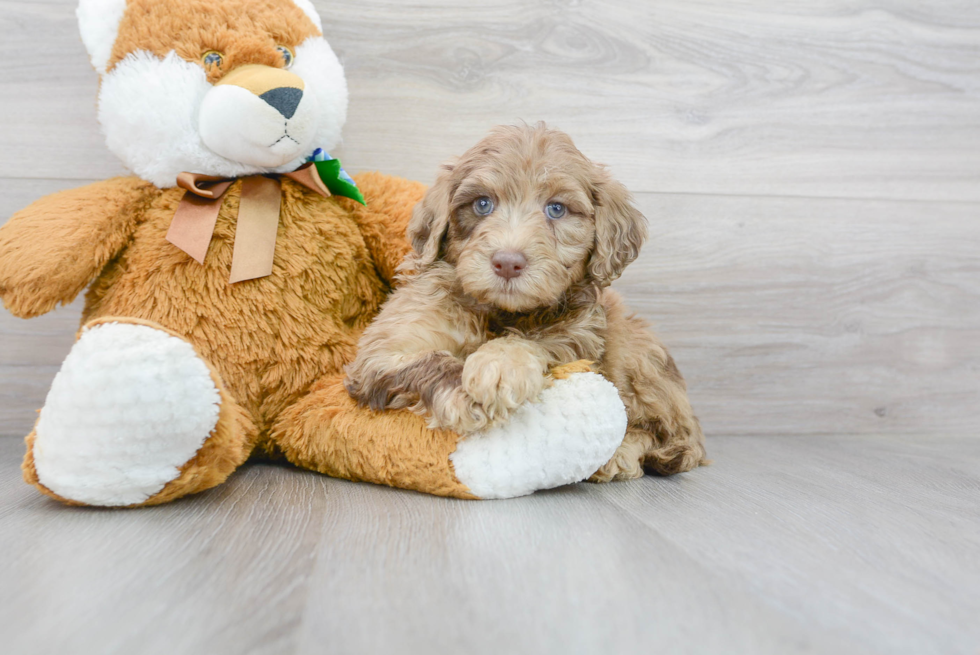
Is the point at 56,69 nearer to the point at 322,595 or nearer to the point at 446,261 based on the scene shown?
the point at 446,261

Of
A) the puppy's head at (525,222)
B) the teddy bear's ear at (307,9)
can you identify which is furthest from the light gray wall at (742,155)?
the puppy's head at (525,222)

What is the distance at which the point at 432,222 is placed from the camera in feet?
5.20

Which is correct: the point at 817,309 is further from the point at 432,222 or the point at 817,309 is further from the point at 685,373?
the point at 432,222

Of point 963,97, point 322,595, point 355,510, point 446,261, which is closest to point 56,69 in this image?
point 446,261

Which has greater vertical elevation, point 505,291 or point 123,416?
point 505,291

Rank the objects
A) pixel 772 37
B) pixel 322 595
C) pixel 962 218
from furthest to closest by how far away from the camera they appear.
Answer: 1. pixel 962 218
2. pixel 772 37
3. pixel 322 595

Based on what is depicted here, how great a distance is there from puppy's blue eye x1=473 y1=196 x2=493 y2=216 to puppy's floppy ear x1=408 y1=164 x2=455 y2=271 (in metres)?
0.06

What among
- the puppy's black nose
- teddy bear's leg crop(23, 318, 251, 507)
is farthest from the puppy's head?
teddy bear's leg crop(23, 318, 251, 507)

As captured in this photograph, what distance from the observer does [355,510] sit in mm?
1338

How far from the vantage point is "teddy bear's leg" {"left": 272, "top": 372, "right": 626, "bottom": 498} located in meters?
1.39

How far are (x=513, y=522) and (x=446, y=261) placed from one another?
0.62 meters

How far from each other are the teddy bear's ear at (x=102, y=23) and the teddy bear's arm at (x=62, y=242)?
304mm

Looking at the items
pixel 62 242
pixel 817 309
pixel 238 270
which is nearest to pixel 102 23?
pixel 62 242

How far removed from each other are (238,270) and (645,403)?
3.30 feet
